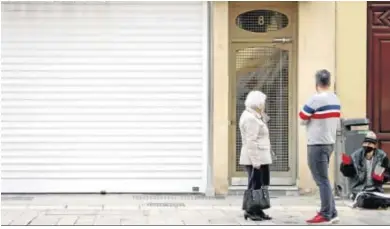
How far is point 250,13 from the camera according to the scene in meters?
11.9

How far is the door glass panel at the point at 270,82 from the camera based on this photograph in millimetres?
11961

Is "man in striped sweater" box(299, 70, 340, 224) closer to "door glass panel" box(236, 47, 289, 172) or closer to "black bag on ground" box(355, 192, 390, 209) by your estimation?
"black bag on ground" box(355, 192, 390, 209)

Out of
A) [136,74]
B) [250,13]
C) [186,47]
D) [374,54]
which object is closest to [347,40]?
[374,54]

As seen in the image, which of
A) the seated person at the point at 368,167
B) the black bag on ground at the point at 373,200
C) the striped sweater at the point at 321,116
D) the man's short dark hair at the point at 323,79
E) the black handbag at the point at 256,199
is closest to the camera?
the striped sweater at the point at 321,116

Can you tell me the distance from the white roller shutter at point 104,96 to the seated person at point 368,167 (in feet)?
7.98

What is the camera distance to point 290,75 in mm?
11984

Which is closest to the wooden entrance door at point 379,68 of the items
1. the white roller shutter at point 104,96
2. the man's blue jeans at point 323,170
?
the white roller shutter at point 104,96

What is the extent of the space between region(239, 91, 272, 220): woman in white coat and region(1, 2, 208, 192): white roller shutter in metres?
2.71

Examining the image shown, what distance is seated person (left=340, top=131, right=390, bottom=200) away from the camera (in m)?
10.5

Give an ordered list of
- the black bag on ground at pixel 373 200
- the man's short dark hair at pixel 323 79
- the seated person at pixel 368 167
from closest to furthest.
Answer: the man's short dark hair at pixel 323 79
the black bag on ground at pixel 373 200
the seated person at pixel 368 167

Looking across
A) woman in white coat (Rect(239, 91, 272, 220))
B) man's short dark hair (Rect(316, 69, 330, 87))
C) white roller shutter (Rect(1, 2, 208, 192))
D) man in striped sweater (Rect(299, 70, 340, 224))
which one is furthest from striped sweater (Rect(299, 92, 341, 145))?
white roller shutter (Rect(1, 2, 208, 192))

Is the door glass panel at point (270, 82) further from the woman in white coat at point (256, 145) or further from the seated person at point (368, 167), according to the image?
the woman in white coat at point (256, 145)

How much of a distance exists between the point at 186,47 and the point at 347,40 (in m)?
2.59

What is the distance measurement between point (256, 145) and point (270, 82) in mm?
3104
